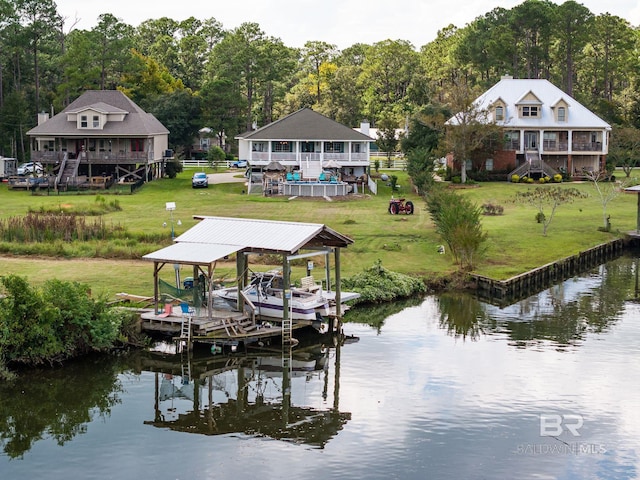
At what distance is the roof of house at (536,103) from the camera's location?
91.6 meters

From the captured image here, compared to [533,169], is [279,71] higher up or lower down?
higher up

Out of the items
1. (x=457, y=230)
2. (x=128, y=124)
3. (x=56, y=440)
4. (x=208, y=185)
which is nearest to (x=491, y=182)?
(x=208, y=185)

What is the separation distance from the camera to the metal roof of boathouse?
3519 centimetres

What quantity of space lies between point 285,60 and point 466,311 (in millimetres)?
95924

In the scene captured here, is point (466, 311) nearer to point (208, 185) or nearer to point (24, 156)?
point (208, 185)

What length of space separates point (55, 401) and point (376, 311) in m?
15.8

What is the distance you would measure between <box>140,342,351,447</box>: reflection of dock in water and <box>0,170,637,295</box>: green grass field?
485 centimetres

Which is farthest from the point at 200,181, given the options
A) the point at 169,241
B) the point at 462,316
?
the point at 462,316

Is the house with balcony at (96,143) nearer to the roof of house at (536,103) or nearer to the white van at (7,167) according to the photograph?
the white van at (7,167)

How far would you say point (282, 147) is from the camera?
8419 centimetres

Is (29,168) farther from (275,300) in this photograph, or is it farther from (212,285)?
(275,300)

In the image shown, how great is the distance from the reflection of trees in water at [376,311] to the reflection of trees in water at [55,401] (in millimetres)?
10854

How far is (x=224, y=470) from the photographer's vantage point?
975 inches

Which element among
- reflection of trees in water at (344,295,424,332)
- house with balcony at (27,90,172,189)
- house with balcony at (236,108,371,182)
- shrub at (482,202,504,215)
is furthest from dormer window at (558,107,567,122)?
reflection of trees in water at (344,295,424,332)
